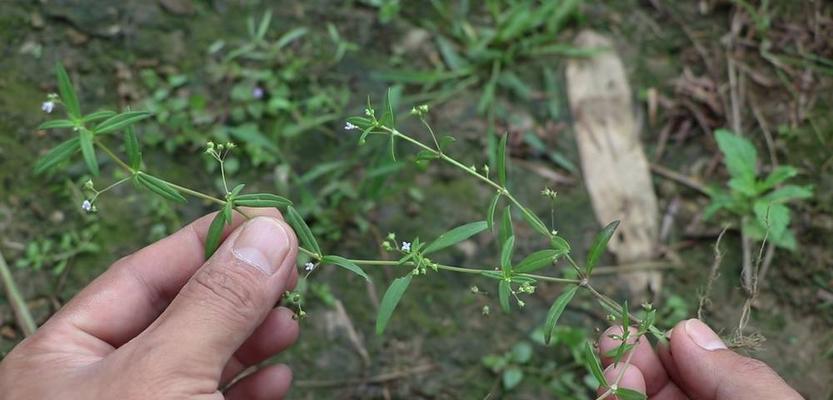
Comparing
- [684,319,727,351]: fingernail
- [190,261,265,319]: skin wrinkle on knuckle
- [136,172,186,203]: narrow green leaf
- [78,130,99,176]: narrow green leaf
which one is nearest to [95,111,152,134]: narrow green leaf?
[78,130,99,176]: narrow green leaf

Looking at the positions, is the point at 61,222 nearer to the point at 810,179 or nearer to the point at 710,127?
the point at 710,127

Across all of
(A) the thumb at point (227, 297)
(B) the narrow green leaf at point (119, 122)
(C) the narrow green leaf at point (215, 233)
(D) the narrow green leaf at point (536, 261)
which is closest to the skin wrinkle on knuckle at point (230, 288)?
(A) the thumb at point (227, 297)

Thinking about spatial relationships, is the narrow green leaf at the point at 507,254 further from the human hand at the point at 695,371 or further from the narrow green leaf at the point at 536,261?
the human hand at the point at 695,371

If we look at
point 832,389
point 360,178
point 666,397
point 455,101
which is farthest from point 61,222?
point 832,389

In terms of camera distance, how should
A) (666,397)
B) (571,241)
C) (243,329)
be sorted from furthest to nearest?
1. (571,241)
2. (666,397)
3. (243,329)

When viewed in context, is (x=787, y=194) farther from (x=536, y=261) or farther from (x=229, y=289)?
(x=229, y=289)

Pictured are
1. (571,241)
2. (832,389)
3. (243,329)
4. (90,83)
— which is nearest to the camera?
(243,329)

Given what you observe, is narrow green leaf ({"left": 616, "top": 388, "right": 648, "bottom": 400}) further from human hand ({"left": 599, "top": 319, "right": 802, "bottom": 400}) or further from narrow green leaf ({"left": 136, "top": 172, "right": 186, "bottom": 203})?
narrow green leaf ({"left": 136, "top": 172, "right": 186, "bottom": 203})

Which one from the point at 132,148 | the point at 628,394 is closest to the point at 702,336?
the point at 628,394
